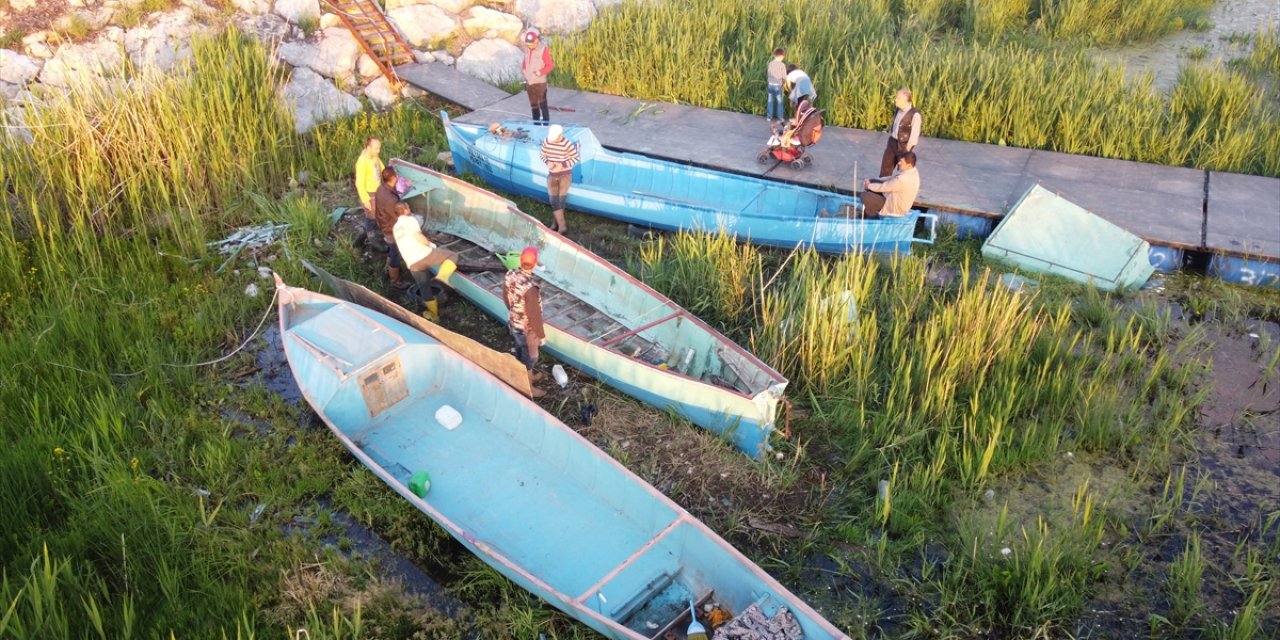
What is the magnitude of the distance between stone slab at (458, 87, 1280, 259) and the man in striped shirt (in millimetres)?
2082

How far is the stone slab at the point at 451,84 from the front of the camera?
1338 centimetres

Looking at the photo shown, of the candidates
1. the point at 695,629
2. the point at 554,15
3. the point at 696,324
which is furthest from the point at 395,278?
the point at 554,15

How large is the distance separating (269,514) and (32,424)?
2153 mm

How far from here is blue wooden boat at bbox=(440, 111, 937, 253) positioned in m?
9.04

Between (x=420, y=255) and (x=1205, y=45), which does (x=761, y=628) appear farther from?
(x=1205, y=45)

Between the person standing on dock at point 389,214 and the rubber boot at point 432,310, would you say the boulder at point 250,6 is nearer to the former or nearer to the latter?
the person standing on dock at point 389,214

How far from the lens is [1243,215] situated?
940cm

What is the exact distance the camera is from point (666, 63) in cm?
1301

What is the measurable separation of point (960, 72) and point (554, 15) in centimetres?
742

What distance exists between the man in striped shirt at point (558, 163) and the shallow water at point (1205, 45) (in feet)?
30.3

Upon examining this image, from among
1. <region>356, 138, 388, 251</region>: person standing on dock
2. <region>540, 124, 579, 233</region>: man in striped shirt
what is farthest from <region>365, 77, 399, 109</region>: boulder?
<region>540, 124, 579, 233</region>: man in striped shirt

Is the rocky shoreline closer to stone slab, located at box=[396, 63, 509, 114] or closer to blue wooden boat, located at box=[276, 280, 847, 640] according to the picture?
stone slab, located at box=[396, 63, 509, 114]

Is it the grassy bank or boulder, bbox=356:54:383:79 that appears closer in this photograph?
the grassy bank

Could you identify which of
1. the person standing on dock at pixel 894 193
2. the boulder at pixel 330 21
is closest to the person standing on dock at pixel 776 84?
the person standing on dock at pixel 894 193
